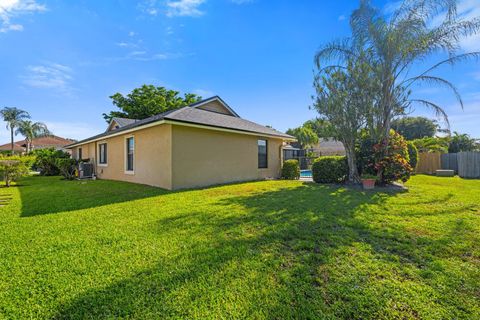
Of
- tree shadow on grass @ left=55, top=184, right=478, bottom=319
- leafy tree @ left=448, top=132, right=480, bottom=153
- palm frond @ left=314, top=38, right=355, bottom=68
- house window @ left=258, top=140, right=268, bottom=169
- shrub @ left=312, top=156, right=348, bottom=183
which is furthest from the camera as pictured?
leafy tree @ left=448, top=132, right=480, bottom=153

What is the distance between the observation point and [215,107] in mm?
15695

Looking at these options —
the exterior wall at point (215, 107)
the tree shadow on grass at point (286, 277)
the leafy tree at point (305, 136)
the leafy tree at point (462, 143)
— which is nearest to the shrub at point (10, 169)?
the exterior wall at point (215, 107)

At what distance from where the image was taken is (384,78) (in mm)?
9625

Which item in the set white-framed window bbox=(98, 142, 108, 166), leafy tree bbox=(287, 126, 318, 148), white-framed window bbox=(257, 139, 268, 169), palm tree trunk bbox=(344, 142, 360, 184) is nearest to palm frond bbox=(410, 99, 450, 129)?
palm tree trunk bbox=(344, 142, 360, 184)

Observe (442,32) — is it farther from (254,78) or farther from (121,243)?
(121,243)

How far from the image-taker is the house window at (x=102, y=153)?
15.0 meters

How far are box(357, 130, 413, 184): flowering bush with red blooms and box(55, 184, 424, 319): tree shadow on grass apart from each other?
5.86m

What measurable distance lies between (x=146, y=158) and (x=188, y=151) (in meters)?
2.45

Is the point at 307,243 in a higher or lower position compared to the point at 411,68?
lower

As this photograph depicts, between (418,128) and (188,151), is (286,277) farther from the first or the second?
(418,128)

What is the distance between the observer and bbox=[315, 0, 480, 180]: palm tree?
9.12m

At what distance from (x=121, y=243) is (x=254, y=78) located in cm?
1353

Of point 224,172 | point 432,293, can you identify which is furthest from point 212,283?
point 224,172

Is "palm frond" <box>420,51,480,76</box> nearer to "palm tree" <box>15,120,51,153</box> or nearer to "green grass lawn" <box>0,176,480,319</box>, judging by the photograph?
"green grass lawn" <box>0,176,480,319</box>
